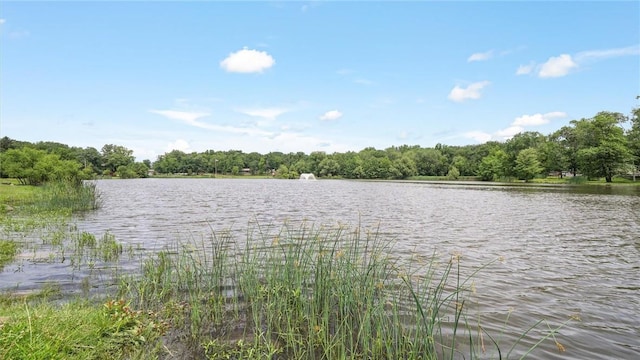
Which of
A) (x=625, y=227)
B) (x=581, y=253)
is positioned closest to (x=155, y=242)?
(x=581, y=253)

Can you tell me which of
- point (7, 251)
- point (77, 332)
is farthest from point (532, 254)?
point (7, 251)

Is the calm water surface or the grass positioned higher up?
the grass

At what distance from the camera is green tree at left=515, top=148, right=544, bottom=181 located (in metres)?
82.4

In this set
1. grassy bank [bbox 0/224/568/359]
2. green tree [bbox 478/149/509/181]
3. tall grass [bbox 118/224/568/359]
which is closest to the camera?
Answer: grassy bank [bbox 0/224/568/359]

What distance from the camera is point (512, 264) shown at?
1098 centimetres

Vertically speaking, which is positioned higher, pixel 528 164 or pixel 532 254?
pixel 528 164

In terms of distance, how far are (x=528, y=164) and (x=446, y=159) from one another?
2551 inches

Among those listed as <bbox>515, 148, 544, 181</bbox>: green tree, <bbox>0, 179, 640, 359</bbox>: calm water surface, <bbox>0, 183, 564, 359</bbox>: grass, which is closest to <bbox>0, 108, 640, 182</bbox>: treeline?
<bbox>515, 148, 544, 181</bbox>: green tree

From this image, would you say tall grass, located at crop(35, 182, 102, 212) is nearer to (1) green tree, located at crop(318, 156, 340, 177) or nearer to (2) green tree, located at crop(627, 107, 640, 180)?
(2) green tree, located at crop(627, 107, 640, 180)

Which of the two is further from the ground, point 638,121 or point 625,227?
point 638,121

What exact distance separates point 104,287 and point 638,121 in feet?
296

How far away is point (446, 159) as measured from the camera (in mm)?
147875

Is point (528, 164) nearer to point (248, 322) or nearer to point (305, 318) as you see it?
point (305, 318)

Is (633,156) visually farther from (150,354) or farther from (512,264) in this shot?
(150,354)
